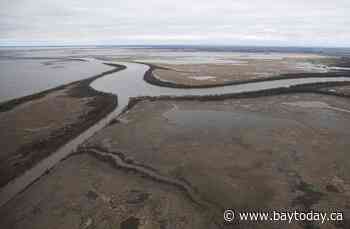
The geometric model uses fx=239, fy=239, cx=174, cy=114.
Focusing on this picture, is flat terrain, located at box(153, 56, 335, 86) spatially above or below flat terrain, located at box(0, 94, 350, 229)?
above

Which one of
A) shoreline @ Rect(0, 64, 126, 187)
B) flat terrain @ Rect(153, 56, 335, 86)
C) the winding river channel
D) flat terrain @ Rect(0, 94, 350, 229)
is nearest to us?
flat terrain @ Rect(0, 94, 350, 229)

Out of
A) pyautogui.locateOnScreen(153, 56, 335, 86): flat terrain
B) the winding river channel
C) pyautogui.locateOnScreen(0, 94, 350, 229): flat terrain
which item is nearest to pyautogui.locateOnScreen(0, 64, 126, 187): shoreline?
the winding river channel

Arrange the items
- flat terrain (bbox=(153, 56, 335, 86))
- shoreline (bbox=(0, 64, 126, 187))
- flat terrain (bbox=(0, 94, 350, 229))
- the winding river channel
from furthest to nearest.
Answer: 1. flat terrain (bbox=(153, 56, 335, 86))
2. shoreline (bbox=(0, 64, 126, 187))
3. the winding river channel
4. flat terrain (bbox=(0, 94, 350, 229))

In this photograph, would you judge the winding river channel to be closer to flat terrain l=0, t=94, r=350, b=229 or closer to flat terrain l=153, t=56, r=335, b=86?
flat terrain l=0, t=94, r=350, b=229

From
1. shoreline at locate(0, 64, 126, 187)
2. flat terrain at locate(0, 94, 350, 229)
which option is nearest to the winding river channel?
shoreline at locate(0, 64, 126, 187)

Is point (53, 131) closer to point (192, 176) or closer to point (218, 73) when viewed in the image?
point (192, 176)

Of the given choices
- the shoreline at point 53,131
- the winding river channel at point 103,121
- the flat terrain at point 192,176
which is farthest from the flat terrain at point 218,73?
the flat terrain at point 192,176

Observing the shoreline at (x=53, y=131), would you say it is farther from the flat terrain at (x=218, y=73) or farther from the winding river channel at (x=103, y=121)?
the flat terrain at (x=218, y=73)

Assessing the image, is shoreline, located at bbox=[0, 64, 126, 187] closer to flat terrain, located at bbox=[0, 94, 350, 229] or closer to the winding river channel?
the winding river channel

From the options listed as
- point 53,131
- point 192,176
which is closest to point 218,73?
point 53,131

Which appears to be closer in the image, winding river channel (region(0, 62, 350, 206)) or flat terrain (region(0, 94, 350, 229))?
flat terrain (region(0, 94, 350, 229))
